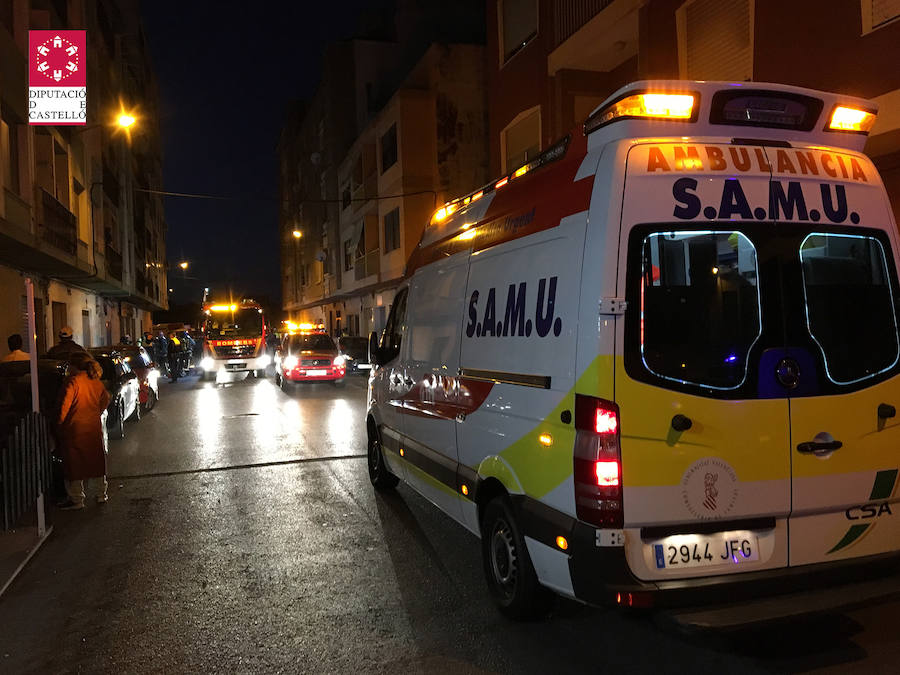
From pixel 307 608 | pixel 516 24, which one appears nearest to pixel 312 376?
pixel 516 24

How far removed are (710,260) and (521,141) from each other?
1450cm

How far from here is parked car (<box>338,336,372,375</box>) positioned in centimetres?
2570

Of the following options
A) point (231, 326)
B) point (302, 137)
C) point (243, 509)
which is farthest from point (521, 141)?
point (302, 137)

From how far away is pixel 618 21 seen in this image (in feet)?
41.9

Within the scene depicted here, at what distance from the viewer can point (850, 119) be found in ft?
12.4

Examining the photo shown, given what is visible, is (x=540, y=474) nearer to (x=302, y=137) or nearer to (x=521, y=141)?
(x=521, y=141)

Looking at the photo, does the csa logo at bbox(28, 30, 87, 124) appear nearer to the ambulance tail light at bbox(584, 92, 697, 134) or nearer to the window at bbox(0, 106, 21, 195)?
the window at bbox(0, 106, 21, 195)

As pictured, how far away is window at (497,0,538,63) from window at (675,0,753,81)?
545cm

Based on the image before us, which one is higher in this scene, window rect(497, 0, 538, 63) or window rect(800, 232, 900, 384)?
window rect(497, 0, 538, 63)

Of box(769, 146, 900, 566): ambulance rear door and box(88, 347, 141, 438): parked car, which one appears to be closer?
box(769, 146, 900, 566): ambulance rear door

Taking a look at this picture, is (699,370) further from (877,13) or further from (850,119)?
(877,13)

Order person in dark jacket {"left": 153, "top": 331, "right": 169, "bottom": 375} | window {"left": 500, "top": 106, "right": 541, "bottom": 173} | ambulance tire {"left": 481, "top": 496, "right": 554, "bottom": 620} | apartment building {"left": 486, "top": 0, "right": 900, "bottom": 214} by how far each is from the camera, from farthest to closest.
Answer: person in dark jacket {"left": 153, "top": 331, "right": 169, "bottom": 375}, window {"left": 500, "top": 106, "right": 541, "bottom": 173}, apartment building {"left": 486, "top": 0, "right": 900, "bottom": 214}, ambulance tire {"left": 481, "top": 496, "right": 554, "bottom": 620}

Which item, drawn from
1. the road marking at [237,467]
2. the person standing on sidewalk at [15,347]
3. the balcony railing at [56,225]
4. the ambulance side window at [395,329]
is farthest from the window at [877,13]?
the balcony railing at [56,225]

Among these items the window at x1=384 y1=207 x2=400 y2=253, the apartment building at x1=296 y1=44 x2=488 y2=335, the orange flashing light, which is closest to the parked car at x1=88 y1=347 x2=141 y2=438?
the orange flashing light
